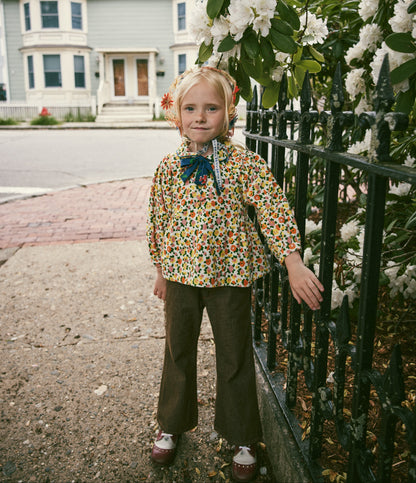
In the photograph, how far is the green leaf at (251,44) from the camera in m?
1.64

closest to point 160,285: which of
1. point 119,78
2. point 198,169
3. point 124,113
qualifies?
point 198,169

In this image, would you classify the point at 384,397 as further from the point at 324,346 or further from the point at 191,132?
the point at 191,132

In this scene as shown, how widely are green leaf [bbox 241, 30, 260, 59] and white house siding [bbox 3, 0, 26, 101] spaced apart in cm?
3034

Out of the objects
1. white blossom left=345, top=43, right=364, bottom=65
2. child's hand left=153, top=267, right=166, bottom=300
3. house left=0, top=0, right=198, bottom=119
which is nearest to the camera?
child's hand left=153, top=267, right=166, bottom=300

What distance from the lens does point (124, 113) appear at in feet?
88.1

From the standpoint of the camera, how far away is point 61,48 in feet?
88.1

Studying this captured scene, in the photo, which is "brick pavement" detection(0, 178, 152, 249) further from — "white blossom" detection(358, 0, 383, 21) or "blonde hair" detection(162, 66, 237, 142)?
"white blossom" detection(358, 0, 383, 21)

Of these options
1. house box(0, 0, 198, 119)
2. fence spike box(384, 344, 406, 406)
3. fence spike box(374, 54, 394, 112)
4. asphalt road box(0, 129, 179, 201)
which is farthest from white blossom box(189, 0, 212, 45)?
house box(0, 0, 198, 119)

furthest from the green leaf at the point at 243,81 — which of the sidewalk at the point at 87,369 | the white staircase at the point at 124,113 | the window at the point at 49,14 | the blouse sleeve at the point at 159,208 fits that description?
the window at the point at 49,14

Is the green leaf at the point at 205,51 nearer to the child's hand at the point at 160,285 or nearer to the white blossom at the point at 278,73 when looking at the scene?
the white blossom at the point at 278,73

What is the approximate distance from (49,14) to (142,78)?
599cm

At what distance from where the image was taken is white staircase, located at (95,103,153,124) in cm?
2594

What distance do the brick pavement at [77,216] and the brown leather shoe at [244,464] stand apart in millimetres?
3330

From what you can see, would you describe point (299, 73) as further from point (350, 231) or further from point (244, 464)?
point (244, 464)
